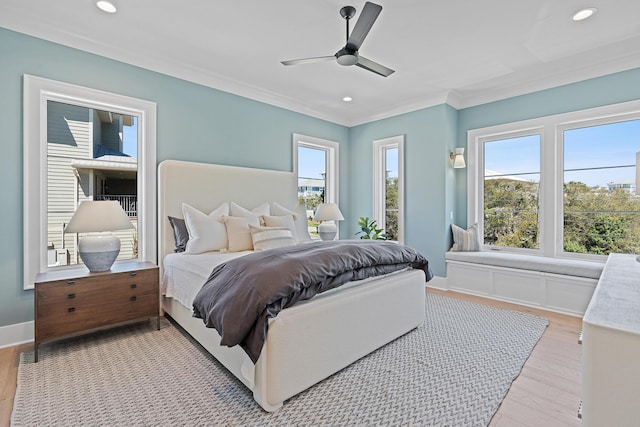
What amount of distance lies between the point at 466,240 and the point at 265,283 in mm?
3645

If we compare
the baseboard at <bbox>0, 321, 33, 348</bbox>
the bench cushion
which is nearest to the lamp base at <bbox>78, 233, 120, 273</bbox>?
the baseboard at <bbox>0, 321, 33, 348</bbox>

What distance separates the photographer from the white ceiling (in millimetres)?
2549

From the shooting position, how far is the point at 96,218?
2.63 meters

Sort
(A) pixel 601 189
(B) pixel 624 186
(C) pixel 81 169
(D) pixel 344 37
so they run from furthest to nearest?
(A) pixel 601 189
(B) pixel 624 186
(C) pixel 81 169
(D) pixel 344 37

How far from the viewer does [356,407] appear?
72.2 inches

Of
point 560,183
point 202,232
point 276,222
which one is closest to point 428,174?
point 560,183

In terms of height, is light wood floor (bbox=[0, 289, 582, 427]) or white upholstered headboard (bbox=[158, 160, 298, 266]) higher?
white upholstered headboard (bbox=[158, 160, 298, 266])

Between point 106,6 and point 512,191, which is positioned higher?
point 106,6

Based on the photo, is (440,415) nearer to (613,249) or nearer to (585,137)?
(613,249)

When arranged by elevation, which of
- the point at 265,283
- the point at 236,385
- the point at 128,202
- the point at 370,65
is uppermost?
the point at 370,65

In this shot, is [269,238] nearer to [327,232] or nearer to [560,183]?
[327,232]

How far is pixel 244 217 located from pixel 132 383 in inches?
75.5

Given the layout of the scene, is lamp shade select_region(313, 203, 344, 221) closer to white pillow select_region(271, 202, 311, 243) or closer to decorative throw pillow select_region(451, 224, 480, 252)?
white pillow select_region(271, 202, 311, 243)

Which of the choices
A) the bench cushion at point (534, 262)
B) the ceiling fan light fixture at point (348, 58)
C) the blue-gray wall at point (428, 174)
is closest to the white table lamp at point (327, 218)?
the blue-gray wall at point (428, 174)
